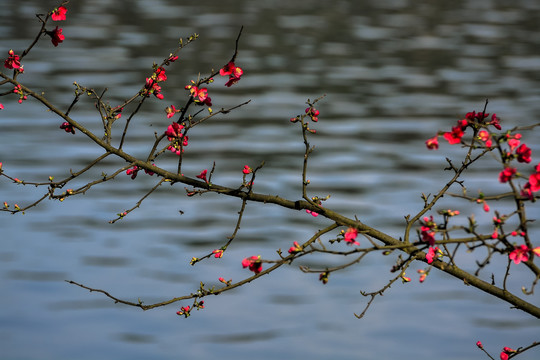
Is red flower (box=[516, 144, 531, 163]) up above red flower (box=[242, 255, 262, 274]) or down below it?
above

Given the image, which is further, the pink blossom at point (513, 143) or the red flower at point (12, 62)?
the red flower at point (12, 62)

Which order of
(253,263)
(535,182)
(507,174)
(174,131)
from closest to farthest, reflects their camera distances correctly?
1. (507,174)
2. (535,182)
3. (253,263)
4. (174,131)

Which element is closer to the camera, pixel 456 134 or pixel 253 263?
pixel 456 134

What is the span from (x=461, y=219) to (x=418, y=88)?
570cm

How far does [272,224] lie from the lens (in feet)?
28.0

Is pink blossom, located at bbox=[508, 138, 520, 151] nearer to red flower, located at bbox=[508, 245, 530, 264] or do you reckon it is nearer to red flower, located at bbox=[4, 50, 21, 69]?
red flower, located at bbox=[508, 245, 530, 264]

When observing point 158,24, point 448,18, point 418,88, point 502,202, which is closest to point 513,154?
point 502,202

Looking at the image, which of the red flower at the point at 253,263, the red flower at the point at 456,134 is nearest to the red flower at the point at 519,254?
the red flower at the point at 456,134

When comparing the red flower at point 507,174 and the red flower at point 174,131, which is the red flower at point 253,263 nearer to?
the red flower at point 174,131

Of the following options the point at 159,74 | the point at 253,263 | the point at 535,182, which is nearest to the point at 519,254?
the point at 535,182

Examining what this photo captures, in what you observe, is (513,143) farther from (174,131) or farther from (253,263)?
(174,131)

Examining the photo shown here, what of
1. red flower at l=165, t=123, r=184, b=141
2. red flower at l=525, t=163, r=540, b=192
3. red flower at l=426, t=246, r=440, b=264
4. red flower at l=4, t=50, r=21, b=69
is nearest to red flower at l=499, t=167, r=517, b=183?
red flower at l=525, t=163, r=540, b=192

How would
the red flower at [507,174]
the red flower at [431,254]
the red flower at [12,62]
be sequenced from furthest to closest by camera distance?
the red flower at [12,62]
the red flower at [431,254]
the red flower at [507,174]

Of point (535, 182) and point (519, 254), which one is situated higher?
point (535, 182)
